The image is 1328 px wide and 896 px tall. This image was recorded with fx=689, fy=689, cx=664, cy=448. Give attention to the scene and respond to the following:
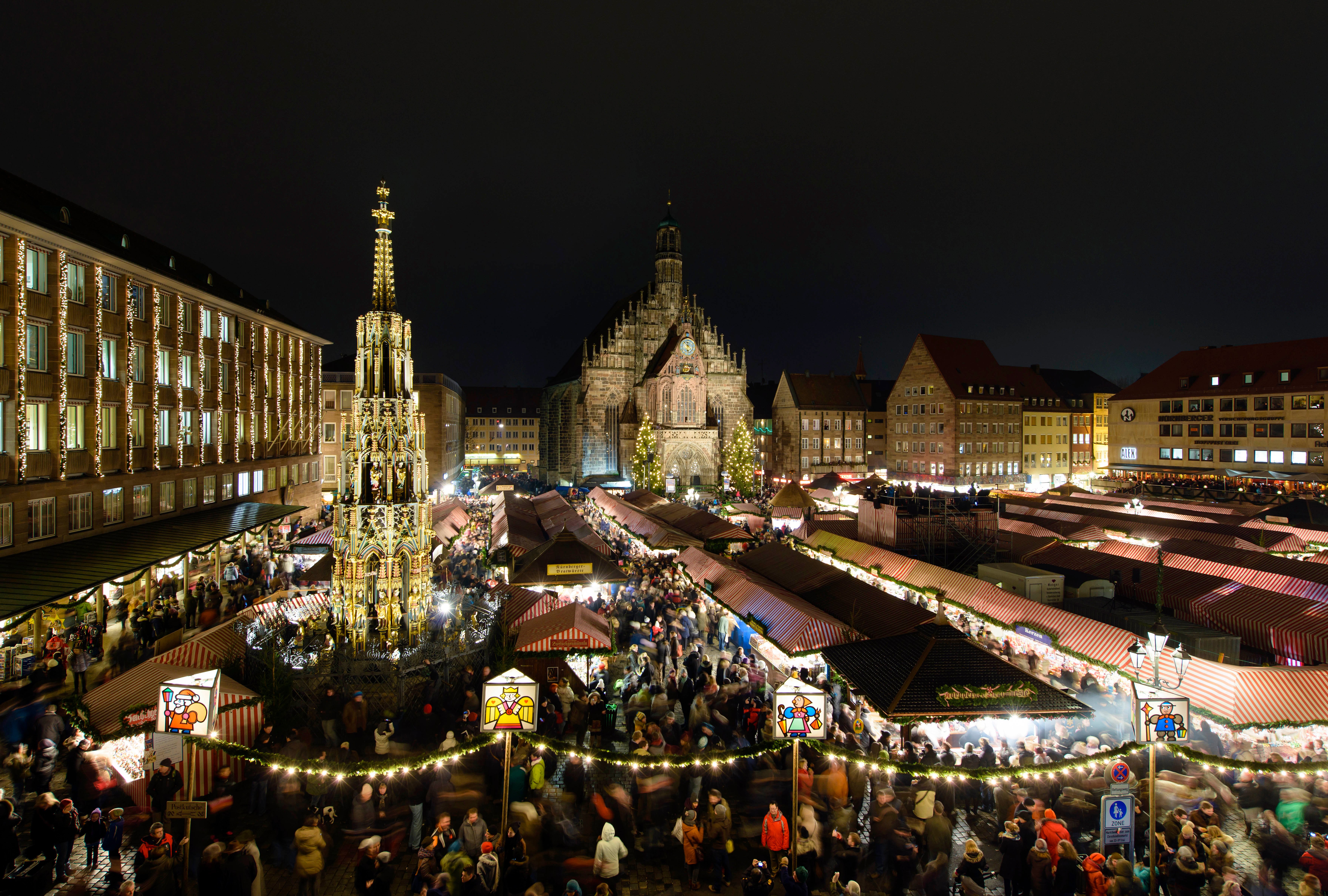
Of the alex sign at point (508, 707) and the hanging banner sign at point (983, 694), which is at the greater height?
the alex sign at point (508, 707)

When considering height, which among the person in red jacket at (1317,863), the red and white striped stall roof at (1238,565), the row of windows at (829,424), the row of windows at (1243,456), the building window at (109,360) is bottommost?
the person in red jacket at (1317,863)

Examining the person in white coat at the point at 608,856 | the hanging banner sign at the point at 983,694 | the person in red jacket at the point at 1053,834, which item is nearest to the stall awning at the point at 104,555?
the person in white coat at the point at 608,856

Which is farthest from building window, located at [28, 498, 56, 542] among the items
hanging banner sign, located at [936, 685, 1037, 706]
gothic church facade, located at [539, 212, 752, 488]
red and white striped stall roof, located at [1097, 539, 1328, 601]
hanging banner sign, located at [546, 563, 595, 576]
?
gothic church facade, located at [539, 212, 752, 488]

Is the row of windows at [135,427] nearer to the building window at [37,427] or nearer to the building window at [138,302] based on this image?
the building window at [37,427]

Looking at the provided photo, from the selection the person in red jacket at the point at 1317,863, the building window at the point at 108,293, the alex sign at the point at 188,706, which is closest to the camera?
the person in red jacket at the point at 1317,863

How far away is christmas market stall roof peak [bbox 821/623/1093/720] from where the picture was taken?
10.0 metres

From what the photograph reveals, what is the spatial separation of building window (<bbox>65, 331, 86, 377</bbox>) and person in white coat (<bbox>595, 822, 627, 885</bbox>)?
20672 millimetres

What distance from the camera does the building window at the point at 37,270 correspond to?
1786cm

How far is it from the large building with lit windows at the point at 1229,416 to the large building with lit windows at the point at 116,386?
205 ft

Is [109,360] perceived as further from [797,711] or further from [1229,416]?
[1229,416]

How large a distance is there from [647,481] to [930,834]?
49.2 meters

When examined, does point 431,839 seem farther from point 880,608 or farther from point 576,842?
point 880,608

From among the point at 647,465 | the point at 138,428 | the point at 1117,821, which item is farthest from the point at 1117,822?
the point at 647,465

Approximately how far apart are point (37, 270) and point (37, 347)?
204 cm
